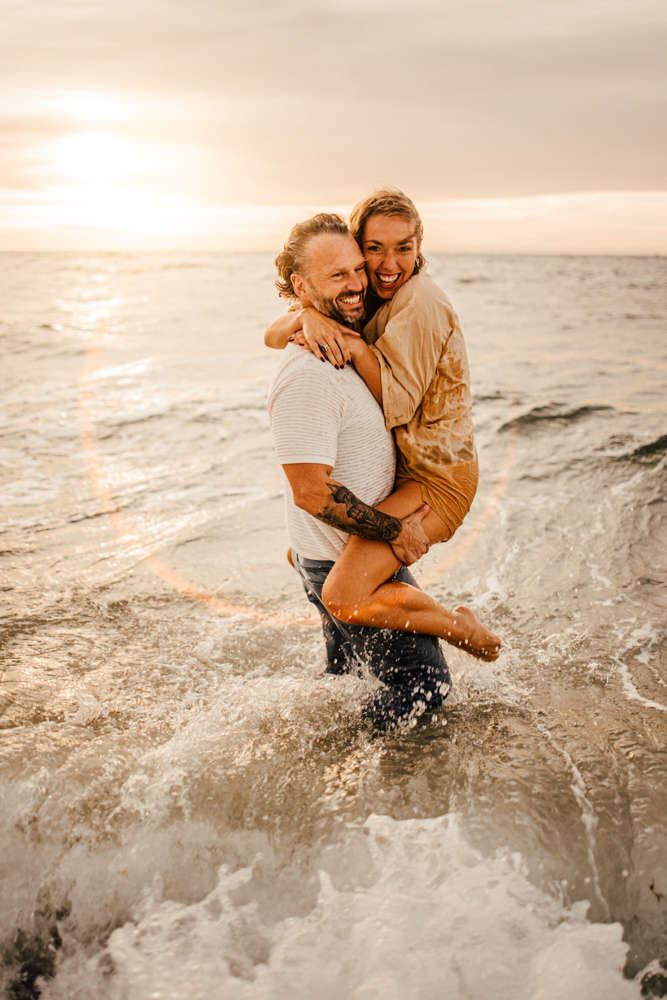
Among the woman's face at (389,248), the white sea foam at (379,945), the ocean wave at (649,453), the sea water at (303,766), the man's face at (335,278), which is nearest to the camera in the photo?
the white sea foam at (379,945)

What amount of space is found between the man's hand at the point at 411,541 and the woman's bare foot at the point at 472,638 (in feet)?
1.48

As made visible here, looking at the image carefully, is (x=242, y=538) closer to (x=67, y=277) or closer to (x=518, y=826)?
(x=518, y=826)

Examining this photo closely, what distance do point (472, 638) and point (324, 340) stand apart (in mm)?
1674

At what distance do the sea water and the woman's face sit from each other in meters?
2.11

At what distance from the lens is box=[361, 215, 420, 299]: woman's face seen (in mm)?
3041

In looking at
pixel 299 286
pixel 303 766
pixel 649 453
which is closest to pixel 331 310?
pixel 299 286

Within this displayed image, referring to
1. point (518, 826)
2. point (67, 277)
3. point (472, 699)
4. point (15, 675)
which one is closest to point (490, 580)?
point (472, 699)

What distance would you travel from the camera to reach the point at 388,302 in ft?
10.0

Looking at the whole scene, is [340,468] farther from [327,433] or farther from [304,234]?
[304,234]

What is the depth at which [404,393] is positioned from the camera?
2869 mm

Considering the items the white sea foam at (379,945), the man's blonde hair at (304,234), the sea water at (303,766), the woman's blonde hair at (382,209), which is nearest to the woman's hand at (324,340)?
the man's blonde hair at (304,234)

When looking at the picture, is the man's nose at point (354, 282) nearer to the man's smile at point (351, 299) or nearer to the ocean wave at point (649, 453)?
the man's smile at point (351, 299)

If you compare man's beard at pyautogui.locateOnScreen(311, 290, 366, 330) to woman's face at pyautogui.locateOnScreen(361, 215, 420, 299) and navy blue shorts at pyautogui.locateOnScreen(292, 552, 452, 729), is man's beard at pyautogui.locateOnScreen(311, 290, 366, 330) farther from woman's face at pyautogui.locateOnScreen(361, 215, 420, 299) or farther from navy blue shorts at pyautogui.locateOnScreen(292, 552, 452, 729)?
navy blue shorts at pyautogui.locateOnScreen(292, 552, 452, 729)

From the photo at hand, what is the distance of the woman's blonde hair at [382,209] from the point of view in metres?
3.06
